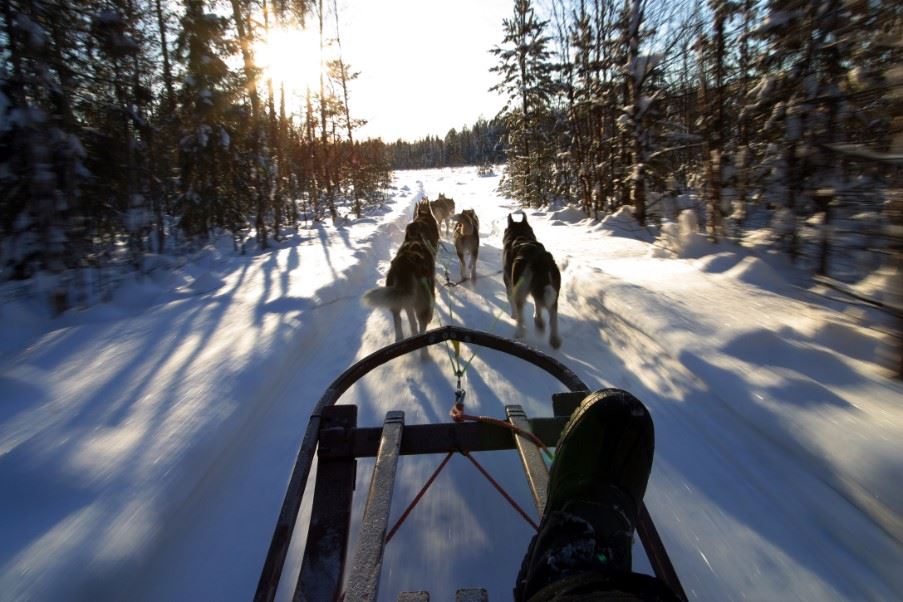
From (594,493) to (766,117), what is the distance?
624 centimetres

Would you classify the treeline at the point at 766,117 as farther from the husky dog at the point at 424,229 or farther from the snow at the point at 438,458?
the husky dog at the point at 424,229

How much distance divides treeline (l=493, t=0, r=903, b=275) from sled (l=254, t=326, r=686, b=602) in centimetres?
260

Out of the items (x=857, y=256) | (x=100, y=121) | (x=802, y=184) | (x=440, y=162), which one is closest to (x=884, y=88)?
(x=857, y=256)

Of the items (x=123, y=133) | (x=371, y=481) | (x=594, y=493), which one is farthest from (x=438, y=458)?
(x=123, y=133)

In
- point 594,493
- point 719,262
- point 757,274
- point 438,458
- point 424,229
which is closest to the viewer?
point 594,493

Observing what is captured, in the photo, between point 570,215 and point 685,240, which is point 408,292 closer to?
point 685,240

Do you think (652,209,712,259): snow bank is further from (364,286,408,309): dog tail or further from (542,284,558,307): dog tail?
(364,286,408,309): dog tail

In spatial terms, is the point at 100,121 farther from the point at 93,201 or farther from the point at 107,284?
the point at 107,284

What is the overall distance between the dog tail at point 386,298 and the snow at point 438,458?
1.77ft

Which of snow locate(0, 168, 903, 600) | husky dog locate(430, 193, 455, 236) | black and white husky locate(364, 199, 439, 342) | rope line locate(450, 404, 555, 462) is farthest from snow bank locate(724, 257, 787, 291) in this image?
husky dog locate(430, 193, 455, 236)

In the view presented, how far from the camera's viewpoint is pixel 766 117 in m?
5.82

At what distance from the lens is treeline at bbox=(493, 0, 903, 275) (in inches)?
137

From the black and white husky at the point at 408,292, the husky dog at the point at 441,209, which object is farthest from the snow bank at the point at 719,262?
the husky dog at the point at 441,209

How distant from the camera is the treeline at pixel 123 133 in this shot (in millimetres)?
5375
